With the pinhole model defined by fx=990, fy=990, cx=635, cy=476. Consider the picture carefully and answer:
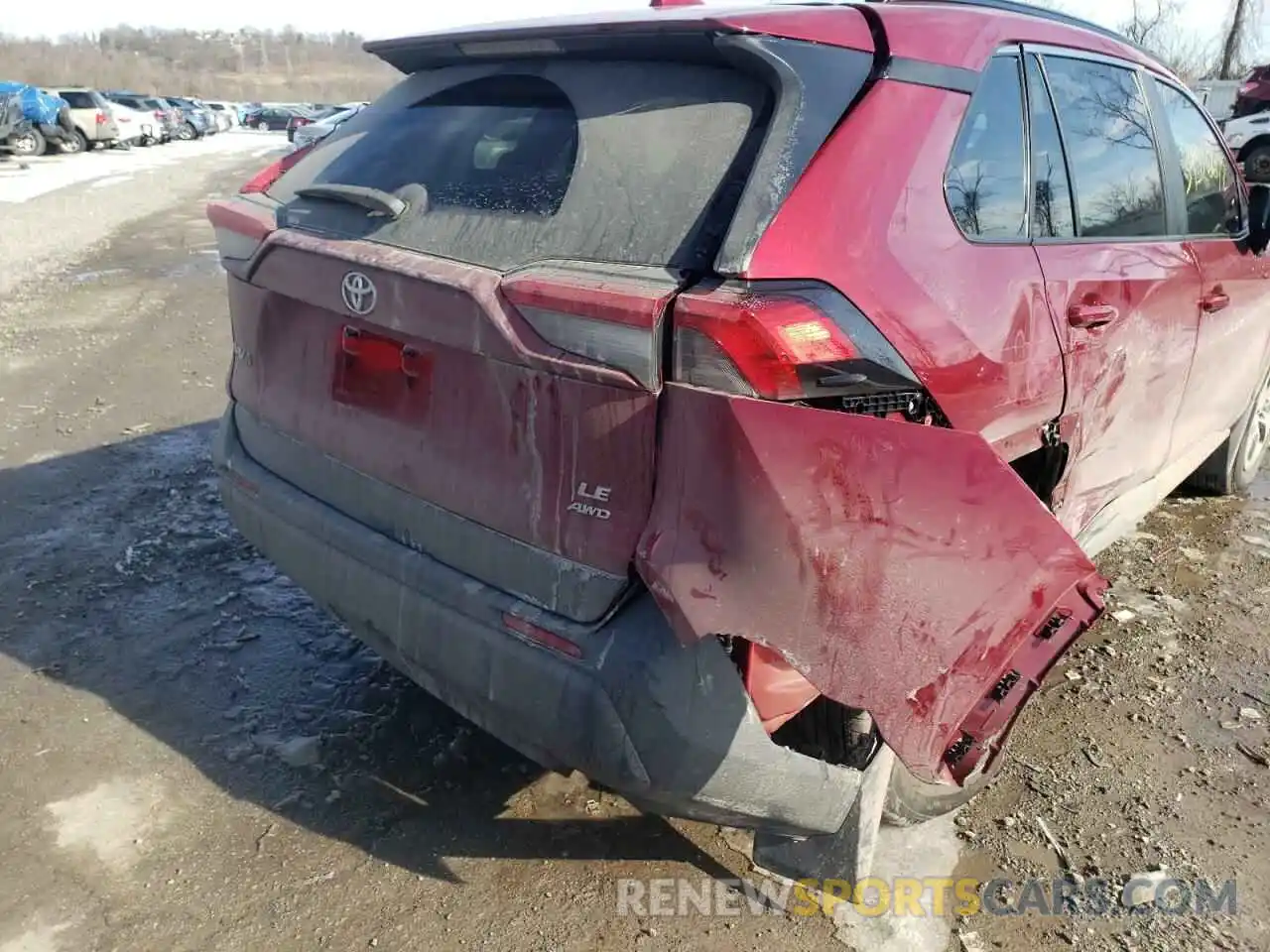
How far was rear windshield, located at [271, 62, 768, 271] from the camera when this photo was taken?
2012 mm

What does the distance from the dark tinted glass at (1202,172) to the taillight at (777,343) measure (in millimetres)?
2170

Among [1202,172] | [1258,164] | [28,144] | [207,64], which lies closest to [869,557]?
[1202,172]

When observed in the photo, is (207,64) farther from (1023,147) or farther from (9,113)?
(1023,147)

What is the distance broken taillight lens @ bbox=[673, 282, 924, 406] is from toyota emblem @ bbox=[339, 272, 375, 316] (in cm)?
86

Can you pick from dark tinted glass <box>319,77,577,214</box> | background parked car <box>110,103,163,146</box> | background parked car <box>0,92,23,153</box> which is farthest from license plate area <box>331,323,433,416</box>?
background parked car <box>110,103,163,146</box>

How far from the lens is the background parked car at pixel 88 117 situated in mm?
27688

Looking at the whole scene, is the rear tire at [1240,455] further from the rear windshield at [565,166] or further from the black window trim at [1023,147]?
the rear windshield at [565,166]

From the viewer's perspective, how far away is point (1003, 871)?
253cm

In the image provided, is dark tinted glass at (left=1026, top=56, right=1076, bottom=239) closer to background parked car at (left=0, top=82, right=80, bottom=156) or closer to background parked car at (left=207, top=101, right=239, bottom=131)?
background parked car at (left=0, top=82, right=80, bottom=156)

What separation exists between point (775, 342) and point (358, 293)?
1079 millimetres

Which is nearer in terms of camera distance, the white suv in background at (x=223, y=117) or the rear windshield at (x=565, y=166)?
the rear windshield at (x=565, y=166)

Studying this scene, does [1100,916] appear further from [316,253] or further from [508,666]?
[316,253]

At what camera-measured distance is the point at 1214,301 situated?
3.46 m

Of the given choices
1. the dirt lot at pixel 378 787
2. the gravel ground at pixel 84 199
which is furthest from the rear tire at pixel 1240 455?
the gravel ground at pixel 84 199
